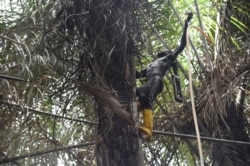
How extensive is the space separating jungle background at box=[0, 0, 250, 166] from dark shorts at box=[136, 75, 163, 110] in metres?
0.18

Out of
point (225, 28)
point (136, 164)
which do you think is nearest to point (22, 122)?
point (136, 164)

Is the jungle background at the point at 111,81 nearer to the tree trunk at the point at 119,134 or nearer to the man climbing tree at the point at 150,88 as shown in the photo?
the tree trunk at the point at 119,134

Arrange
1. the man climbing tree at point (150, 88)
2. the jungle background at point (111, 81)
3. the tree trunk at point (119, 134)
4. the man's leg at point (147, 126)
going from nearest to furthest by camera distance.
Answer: the tree trunk at point (119, 134) → the jungle background at point (111, 81) → the man's leg at point (147, 126) → the man climbing tree at point (150, 88)

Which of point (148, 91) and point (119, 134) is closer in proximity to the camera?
point (119, 134)

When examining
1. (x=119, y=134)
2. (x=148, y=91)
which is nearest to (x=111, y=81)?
(x=119, y=134)

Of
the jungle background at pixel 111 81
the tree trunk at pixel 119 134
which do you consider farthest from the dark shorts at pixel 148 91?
the tree trunk at pixel 119 134

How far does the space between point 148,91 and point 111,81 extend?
0.47 meters

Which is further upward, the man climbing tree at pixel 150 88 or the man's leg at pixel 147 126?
the man climbing tree at pixel 150 88

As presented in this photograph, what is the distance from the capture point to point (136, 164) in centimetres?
319

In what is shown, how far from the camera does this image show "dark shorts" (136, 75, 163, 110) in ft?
12.1

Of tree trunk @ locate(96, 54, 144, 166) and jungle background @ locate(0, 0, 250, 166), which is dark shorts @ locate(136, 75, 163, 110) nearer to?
jungle background @ locate(0, 0, 250, 166)

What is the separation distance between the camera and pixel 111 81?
3.36m

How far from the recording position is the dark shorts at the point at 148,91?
12.1 ft

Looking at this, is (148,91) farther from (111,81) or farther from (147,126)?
(111,81)
